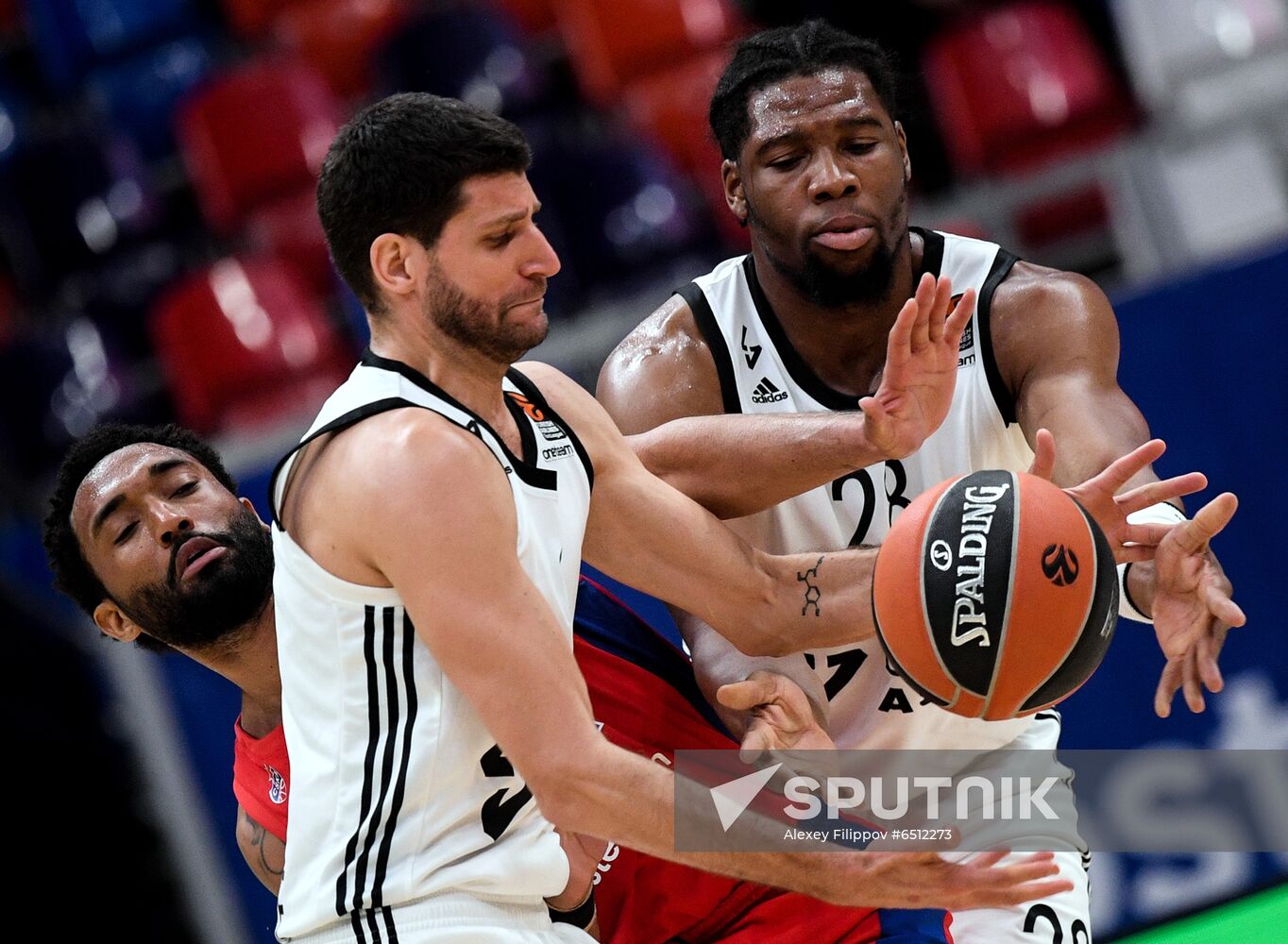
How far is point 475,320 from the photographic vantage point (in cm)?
298

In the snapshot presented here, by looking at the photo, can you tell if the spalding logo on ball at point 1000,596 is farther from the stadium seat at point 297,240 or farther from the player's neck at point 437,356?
the stadium seat at point 297,240

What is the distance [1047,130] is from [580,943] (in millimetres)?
5043

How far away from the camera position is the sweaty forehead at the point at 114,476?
377cm

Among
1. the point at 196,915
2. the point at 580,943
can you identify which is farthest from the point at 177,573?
the point at 196,915

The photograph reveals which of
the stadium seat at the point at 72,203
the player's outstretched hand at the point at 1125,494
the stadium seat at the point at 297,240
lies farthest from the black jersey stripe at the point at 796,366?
the stadium seat at the point at 72,203

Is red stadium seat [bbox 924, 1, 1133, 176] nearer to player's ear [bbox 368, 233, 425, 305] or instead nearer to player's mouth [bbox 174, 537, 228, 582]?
player's mouth [bbox 174, 537, 228, 582]

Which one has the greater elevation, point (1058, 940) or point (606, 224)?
point (606, 224)

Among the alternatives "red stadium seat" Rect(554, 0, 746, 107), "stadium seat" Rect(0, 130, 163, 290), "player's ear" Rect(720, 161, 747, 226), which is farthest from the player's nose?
"stadium seat" Rect(0, 130, 163, 290)

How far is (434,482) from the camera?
9.12ft

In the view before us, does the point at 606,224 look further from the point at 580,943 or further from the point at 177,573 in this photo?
the point at 580,943

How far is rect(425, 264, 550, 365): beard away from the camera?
2973 millimetres

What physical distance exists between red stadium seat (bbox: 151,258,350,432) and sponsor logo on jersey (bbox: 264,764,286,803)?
10.3 feet

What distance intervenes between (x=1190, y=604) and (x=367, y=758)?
168cm

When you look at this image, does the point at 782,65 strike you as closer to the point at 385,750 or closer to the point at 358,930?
the point at 385,750
